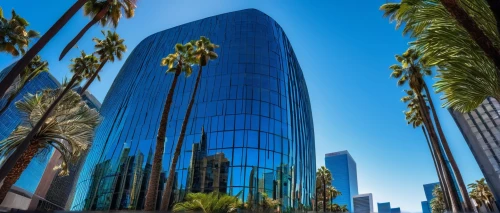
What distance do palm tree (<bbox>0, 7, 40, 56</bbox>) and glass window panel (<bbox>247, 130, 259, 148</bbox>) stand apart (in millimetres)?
26907

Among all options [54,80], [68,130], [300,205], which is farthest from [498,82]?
[54,80]

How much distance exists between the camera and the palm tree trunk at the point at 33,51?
864 cm

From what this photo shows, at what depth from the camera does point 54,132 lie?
49.3ft

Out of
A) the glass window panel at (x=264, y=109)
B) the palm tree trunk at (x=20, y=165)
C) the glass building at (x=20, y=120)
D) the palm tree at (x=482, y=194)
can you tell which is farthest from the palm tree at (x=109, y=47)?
the palm tree at (x=482, y=194)

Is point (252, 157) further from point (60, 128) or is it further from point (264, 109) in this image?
point (60, 128)

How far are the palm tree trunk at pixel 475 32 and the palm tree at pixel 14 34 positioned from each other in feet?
83.9

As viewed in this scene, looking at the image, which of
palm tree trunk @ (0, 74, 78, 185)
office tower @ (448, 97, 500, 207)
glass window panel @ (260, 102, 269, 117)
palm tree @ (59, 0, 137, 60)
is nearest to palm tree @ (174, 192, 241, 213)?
palm tree trunk @ (0, 74, 78, 185)

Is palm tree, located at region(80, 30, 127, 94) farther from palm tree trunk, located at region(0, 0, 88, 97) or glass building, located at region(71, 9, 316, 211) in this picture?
glass building, located at region(71, 9, 316, 211)

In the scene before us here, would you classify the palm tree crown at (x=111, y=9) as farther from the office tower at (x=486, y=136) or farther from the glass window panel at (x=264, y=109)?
the office tower at (x=486, y=136)

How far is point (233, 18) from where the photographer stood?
2359 inches

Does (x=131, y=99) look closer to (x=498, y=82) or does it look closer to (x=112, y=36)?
(x=112, y=36)

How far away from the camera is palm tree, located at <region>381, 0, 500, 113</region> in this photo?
5.30 meters

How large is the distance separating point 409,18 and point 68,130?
676 inches

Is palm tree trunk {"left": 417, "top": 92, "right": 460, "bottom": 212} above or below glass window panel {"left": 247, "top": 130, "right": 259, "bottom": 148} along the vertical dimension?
below
